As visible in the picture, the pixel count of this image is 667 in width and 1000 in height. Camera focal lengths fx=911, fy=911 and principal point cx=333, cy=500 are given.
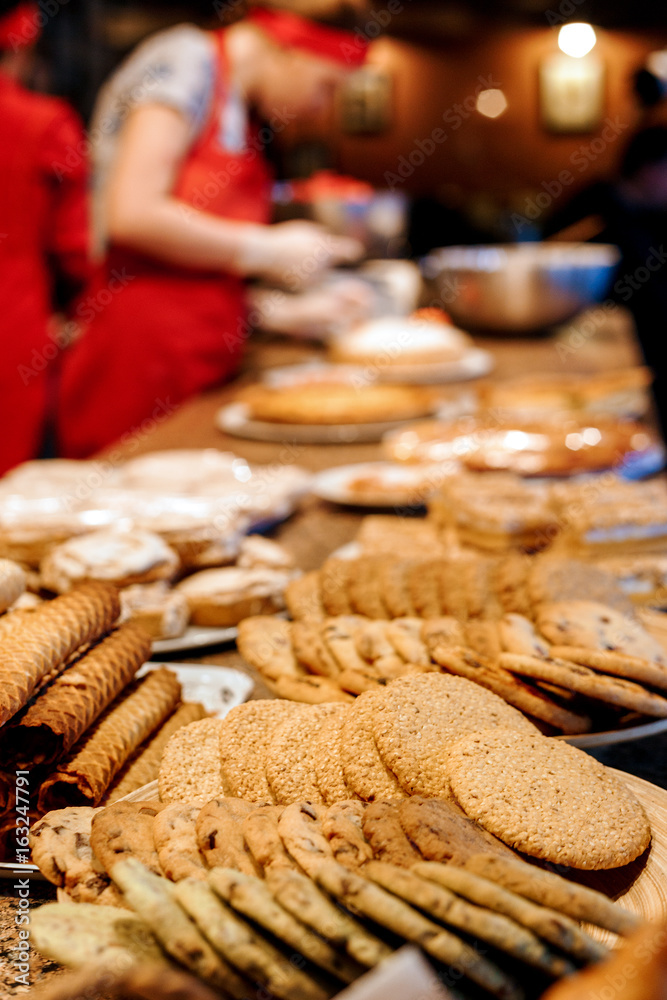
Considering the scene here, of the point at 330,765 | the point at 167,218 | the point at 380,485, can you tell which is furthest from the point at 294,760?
the point at 167,218

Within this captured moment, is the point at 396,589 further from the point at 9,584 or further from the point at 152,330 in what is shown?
the point at 152,330

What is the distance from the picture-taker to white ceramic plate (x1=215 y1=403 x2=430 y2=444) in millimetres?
3104

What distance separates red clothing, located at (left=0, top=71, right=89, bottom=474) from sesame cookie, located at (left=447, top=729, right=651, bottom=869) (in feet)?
11.2

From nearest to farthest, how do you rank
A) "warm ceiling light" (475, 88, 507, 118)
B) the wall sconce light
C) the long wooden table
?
the long wooden table → the wall sconce light → "warm ceiling light" (475, 88, 507, 118)

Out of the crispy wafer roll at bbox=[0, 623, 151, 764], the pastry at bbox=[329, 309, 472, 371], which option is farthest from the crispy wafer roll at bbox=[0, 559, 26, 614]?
the pastry at bbox=[329, 309, 472, 371]

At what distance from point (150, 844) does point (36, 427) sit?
11.0 feet

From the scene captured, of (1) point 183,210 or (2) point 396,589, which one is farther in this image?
(1) point 183,210

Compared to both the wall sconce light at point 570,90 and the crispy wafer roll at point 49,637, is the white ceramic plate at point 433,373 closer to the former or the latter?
the crispy wafer roll at point 49,637

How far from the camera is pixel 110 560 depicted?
1.61 meters

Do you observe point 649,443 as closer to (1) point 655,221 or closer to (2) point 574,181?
(1) point 655,221

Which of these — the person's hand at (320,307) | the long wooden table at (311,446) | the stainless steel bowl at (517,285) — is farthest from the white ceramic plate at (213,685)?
the stainless steel bowl at (517,285)

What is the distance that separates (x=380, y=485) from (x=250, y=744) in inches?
56.3

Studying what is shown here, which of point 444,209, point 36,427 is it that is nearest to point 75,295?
point 36,427

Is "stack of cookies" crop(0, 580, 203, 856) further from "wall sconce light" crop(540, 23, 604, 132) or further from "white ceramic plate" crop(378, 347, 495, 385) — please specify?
"wall sconce light" crop(540, 23, 604, 132)
